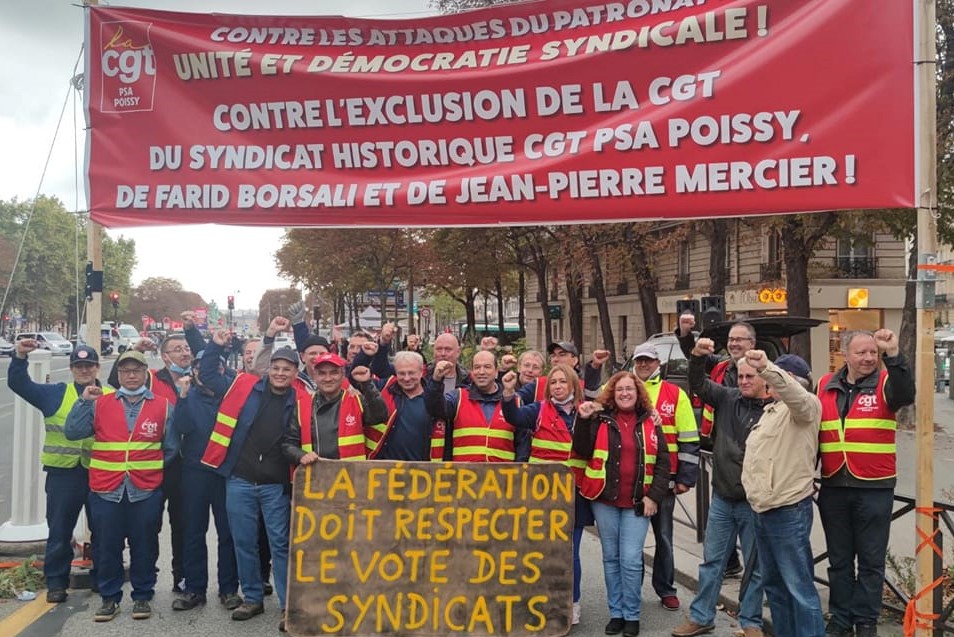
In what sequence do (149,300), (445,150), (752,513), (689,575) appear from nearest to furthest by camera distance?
(752,513), (445,150), (689,575), (149,300)

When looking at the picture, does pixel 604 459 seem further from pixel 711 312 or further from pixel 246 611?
pixel 711 312

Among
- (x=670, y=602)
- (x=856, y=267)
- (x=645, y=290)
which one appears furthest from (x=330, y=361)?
(x=856, y=267)

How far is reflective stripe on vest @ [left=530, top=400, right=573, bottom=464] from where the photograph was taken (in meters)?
5.38

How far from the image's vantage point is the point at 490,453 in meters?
5.43

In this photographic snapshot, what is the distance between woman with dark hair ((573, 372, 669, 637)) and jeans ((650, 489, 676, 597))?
1.49 ft

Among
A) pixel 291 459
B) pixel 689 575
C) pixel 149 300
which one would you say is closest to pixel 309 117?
pixel 291 459

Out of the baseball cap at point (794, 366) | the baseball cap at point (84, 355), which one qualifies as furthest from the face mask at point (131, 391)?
the baseball cap at point (794, 366)

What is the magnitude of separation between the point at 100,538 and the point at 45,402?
1032 millimetres

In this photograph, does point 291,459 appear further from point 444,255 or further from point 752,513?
point 444,255

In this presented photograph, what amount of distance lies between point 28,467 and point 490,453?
3.89 metres

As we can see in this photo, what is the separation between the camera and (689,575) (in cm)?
628

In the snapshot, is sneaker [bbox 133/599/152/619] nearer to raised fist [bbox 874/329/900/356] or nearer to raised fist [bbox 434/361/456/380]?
raised fist [bbox 434/361/456/380]

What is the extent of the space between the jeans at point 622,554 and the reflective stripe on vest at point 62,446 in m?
3.37

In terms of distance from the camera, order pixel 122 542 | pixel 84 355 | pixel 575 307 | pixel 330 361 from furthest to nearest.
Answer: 1. pixel 575 307
2. pixel 84 355
3. pixel 122 542
4. pixel 330 361
